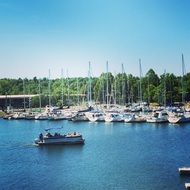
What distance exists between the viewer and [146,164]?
50.8m

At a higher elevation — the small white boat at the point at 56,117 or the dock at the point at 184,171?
the small white boat at the point at 56,117

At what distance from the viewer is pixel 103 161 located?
5397 cm

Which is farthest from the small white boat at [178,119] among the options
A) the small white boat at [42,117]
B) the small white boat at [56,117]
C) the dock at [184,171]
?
the dock at [184,171]

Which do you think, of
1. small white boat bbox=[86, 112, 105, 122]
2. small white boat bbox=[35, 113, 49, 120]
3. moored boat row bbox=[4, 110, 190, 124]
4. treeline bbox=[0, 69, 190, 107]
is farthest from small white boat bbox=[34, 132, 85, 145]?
treeline bbox=[0, 69, 190, 107]

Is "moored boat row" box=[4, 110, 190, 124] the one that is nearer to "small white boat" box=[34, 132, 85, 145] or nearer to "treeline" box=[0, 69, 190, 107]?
"treeline" box=[0, 69, 190, 107]

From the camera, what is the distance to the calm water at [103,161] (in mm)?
43719

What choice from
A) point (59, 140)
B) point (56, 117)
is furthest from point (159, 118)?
point (59, 140)

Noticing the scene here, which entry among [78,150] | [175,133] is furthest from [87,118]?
[78,150]

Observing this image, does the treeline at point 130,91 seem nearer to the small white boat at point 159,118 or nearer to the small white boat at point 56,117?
the small white boat at point 56,117

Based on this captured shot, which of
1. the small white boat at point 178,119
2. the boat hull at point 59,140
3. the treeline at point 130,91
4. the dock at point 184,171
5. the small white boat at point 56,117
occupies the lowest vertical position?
the dock at point 184,171

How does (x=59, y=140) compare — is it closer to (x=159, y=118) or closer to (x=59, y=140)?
(x=59, y=140)

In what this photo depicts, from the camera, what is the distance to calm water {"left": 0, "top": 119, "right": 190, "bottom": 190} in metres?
43.7

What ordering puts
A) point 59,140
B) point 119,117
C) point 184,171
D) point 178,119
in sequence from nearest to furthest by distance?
point 184,171, point 59,140, point 178,119, point 119,117

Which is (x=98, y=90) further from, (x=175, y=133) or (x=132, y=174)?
(x=132, y=174)
